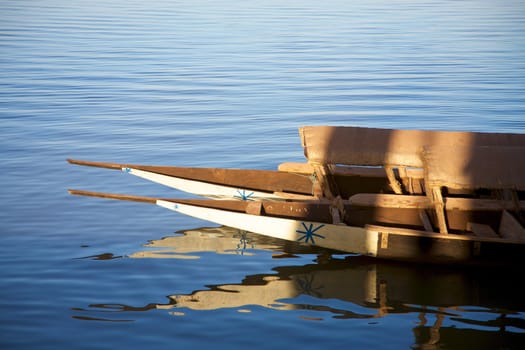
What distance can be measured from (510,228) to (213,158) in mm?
7562

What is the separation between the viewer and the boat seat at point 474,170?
10727mm

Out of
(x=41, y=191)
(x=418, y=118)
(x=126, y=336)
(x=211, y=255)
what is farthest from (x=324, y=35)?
(x=126, y=336)

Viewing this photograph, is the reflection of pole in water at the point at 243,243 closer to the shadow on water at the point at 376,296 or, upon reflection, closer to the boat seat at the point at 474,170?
the shadow on water at the point at 376,296

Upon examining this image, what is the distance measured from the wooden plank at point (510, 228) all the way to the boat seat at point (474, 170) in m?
0.25

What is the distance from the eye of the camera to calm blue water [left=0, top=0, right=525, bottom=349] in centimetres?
909

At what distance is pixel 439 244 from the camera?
10.5m

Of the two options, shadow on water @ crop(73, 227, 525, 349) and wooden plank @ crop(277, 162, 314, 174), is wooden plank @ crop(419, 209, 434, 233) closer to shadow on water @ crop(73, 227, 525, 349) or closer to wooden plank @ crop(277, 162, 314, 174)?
shadow on water @ crop(73, 227, 525, 349)

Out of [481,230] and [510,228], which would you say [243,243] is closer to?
[481,230]

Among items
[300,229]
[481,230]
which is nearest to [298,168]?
[300,229]

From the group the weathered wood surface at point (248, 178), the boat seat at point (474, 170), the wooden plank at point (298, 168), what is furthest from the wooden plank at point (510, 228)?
the weathered wood surface at point (248, 178)

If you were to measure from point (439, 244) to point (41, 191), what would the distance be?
7117 millimetres

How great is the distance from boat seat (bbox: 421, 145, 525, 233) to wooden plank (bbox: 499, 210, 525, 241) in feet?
0.82

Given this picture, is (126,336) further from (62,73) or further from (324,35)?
(324,35)

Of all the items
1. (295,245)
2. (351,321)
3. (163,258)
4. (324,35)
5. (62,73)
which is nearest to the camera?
(351,321)
